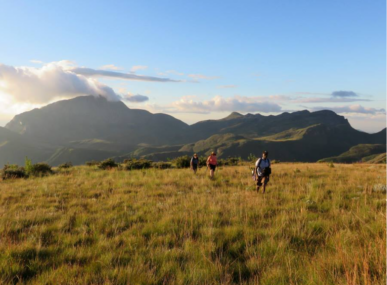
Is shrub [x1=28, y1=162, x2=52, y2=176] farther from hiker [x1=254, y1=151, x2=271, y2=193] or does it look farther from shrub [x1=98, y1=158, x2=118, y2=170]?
hiker [x1=254, y1=151, x2=271, y2=193]

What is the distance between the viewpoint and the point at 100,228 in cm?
550

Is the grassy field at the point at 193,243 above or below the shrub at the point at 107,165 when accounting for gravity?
above

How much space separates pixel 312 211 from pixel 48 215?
754 centimetres

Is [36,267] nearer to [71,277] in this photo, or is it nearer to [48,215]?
[71,277]

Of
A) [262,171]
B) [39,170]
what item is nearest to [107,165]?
[39,170]

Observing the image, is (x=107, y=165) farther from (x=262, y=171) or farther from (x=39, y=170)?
(x=262, y=171)

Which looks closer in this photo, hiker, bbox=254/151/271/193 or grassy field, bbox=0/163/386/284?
grassy field, bbox=0/163/386/284

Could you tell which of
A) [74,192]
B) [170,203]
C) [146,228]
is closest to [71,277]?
[146,228]

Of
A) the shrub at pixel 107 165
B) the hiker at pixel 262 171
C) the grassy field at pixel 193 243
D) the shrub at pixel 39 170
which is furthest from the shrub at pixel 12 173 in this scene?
the hiker at pixel 262 171

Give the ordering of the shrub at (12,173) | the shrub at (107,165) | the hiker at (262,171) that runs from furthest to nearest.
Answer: the shrub at (107,165) < the shrub at (12,173) < the hiker at (262,171)

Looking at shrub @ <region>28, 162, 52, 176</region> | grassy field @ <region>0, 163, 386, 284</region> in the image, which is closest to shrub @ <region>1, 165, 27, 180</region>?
shrub @ <region>28, 162, 52, 176</region>

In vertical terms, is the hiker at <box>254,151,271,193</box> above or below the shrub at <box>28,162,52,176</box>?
above

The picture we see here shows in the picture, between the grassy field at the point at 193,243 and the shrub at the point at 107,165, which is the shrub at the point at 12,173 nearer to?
the shrub at the point at 107,165

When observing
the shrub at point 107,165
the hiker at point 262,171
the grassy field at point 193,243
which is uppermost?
the hiker at point 262,171
